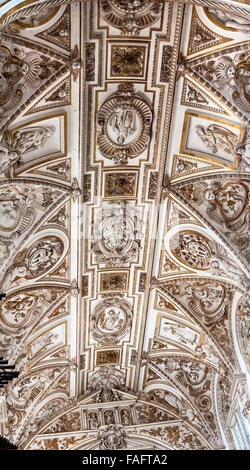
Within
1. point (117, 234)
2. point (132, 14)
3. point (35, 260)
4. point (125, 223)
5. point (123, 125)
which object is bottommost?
point (35, 260)

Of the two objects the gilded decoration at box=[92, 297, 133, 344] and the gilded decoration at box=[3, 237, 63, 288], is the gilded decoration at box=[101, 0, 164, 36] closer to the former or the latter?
the gilded decoration at box=[3, 237, 63, 288]

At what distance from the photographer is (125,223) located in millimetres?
15688

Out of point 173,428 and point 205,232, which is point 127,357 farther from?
point 205,232

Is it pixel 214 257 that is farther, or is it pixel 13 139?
pixel 214 257

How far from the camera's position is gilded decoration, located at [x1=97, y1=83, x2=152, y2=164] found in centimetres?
1303

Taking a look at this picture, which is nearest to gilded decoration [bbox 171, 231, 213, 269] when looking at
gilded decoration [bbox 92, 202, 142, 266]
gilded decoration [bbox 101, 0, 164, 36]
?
gilded decoration [bbox 92, 202, 142, 266]

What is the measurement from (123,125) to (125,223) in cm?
340

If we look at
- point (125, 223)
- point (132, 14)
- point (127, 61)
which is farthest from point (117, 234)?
point (132, 14)

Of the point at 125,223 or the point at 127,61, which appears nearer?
the point at 127,61

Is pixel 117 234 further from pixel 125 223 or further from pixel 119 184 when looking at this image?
pixel 119 184

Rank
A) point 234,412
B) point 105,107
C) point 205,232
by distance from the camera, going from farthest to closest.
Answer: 1. point 234,412
2. point 205,232
3. point 105,107
